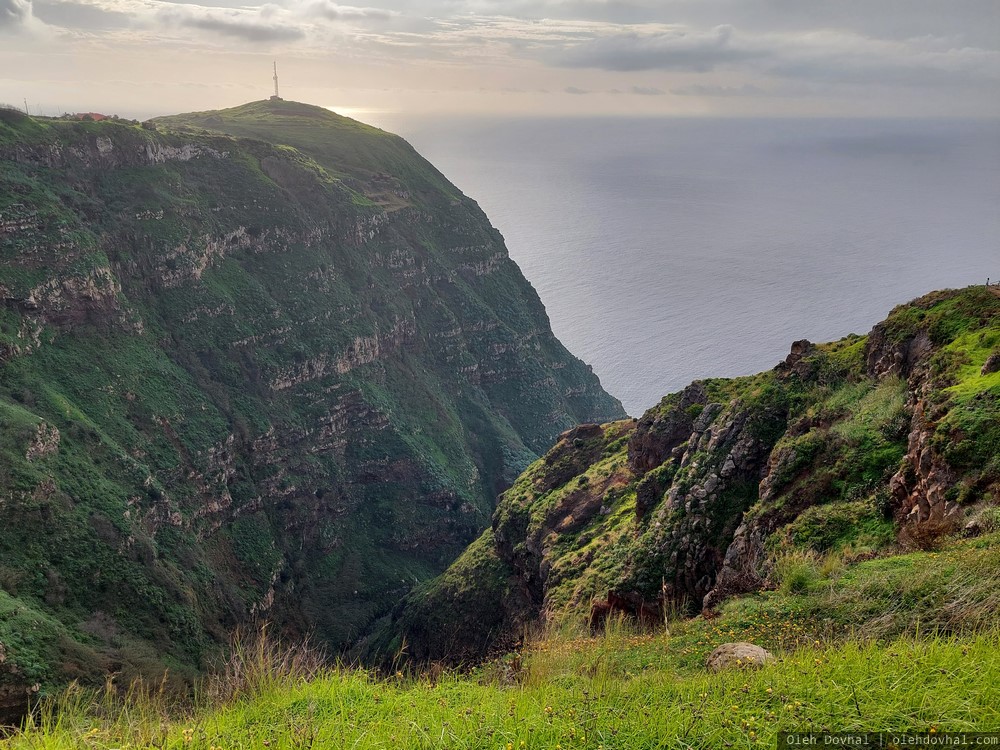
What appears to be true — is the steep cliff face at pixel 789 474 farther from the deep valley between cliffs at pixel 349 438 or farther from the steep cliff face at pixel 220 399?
the steep cliff face at pixel 220 399

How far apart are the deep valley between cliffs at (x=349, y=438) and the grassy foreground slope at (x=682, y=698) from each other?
1118 millimetres

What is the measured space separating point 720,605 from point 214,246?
82.7 metres

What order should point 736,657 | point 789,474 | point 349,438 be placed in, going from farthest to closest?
point 349,438
point 789,474
point 736,657

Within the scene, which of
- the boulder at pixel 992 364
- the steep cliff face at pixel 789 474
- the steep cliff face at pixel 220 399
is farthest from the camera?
the steep cliff face at pixel 220 399

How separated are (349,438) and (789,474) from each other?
237 feet

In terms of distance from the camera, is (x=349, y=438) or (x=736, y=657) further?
(x=349, y=438)

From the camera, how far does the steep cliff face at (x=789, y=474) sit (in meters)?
16.3

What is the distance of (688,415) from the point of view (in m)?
36.7

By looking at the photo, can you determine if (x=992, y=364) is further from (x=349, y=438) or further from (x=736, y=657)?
(x=349, y=438)

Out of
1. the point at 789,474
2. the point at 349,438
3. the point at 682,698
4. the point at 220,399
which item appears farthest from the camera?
the point at 349,438

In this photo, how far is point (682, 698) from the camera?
26.6 ft

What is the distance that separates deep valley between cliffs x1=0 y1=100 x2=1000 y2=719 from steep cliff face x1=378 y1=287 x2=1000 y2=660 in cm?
12

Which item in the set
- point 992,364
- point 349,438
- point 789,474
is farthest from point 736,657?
point 349,438

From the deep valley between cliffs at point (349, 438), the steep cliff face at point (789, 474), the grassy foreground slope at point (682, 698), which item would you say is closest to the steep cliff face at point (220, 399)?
the deep valley between cliffs at point (349, 438)
